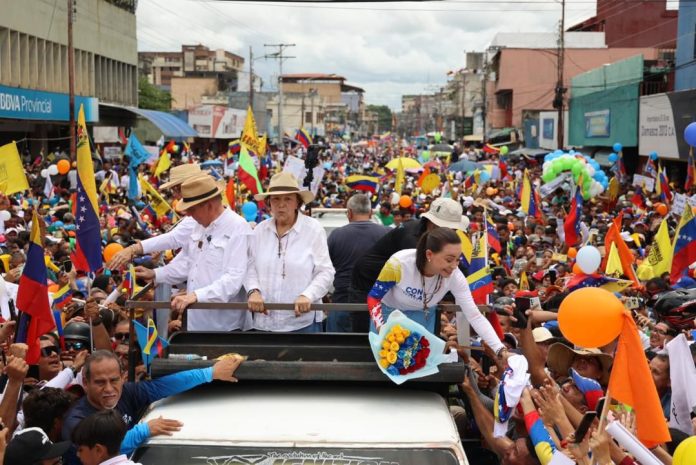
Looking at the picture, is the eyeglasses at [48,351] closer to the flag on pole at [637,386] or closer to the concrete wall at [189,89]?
the flag on pole at [637,386]

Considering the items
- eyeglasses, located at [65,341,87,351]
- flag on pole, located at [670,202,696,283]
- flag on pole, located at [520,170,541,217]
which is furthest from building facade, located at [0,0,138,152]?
eyeglasses, located at [65,341,87,351]

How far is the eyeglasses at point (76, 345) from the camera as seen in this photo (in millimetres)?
6130

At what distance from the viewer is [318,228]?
5648 mm

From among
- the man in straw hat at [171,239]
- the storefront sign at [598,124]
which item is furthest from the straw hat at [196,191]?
the storefront sign at [598,124]

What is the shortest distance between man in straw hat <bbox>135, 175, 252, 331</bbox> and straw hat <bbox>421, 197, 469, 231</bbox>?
1.17m

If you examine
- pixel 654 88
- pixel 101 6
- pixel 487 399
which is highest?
pixel 101 6

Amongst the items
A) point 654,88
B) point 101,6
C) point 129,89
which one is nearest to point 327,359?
point 654,88

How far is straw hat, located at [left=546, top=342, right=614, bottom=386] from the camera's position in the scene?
17.5 feet

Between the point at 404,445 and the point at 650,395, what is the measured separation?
1.07 metres

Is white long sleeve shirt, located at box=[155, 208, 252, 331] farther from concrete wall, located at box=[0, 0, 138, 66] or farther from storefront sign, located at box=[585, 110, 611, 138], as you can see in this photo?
storefront sign, located at box=[585, 110, 611, 138]

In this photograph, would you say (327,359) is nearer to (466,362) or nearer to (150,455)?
(466,362)

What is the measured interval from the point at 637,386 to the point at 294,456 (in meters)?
1.49

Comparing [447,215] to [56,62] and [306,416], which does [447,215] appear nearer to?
[306,416]

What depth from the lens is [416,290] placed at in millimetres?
5012
